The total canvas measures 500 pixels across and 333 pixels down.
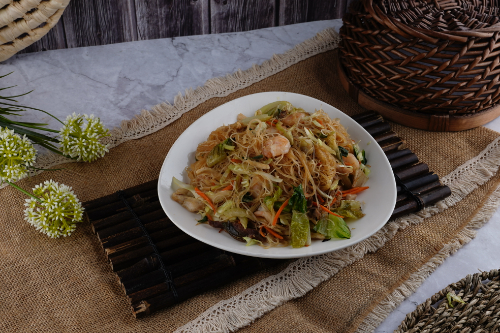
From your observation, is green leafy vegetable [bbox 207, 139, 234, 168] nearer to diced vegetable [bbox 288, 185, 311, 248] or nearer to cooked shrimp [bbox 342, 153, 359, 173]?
diced vegetable [bbox 288, 185, 311, 248]

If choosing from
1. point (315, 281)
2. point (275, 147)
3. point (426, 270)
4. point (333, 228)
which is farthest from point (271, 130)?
point (426, 270)

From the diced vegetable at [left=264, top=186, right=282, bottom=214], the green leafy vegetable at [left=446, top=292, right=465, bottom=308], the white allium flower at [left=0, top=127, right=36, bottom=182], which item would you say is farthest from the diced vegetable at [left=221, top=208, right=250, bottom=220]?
the white allium flower at [left=0, top=127, right=36, bottom=182]

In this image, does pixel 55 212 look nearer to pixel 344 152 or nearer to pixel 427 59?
pixel 344 152

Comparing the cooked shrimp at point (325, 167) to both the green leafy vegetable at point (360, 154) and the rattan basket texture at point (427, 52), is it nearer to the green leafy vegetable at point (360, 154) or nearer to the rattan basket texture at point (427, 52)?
the green leafy vegetable at point (360, 154)

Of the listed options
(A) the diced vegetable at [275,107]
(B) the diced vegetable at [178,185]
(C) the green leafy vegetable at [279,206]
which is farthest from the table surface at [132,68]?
(C) the green leafy vegetable at [279,206]

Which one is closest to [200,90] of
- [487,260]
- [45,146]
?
[45,146]

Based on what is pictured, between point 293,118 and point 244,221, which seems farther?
point 293,118
